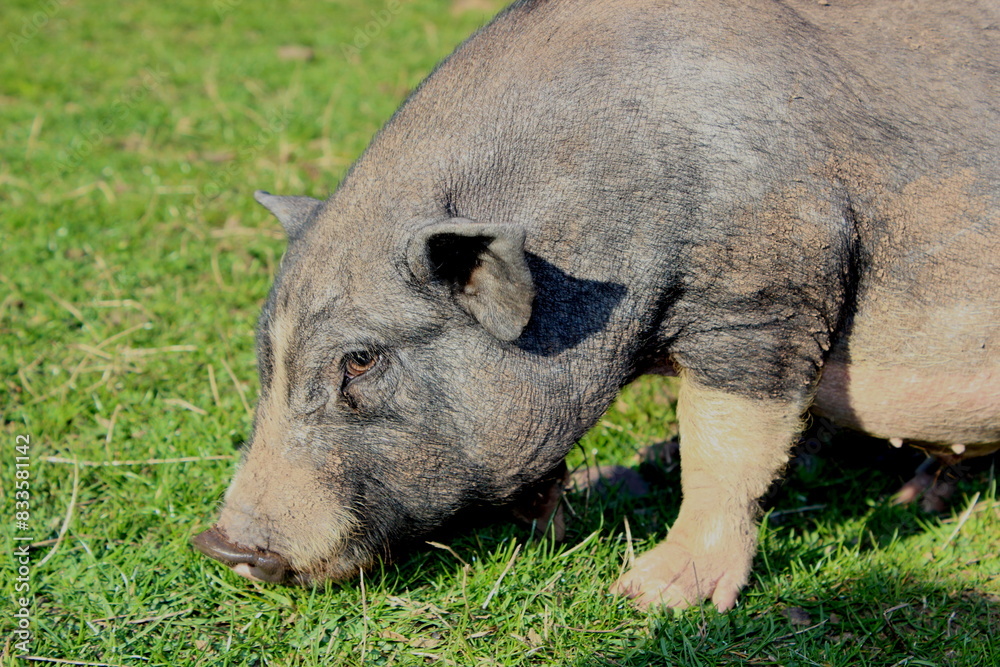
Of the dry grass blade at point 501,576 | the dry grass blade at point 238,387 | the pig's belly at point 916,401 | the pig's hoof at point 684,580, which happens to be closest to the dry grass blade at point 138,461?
the dry grass blade at point 238,387

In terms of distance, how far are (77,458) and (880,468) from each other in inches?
142

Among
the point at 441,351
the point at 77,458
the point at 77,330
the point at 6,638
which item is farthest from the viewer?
the point at 77,330

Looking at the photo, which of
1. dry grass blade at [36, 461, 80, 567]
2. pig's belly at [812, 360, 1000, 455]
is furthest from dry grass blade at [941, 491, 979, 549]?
dry grass blade at [36, 461, 80, 567]

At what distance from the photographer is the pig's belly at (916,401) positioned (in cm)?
346

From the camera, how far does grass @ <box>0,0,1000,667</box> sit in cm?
329

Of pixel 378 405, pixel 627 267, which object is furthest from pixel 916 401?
pixel 378 405

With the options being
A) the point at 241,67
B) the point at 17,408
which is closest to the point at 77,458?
the point at 17,408

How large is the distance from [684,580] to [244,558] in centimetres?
155

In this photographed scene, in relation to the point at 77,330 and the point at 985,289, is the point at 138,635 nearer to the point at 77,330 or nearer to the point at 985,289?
the point at 77,330

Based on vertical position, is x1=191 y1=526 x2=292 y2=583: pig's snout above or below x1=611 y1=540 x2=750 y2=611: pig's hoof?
above

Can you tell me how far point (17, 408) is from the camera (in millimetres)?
4359

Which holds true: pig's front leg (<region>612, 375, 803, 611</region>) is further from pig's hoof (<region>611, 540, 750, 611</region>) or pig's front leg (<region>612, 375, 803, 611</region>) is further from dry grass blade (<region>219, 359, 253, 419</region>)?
dry grass blade (<region>219, 359, 253, 419</region>)

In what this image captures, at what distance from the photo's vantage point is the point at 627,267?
3023 mm

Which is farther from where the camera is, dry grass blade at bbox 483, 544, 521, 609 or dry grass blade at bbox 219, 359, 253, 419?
dry grass blade at bbox 219, 359, 253, 419
